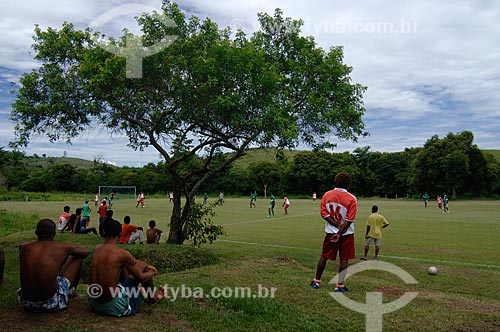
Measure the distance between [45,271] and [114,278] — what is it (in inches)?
30.1

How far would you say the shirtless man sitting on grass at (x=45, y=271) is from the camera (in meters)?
4.95

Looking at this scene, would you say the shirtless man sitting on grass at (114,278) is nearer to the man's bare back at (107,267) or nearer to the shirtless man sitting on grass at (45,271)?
the man's bare back at (107,267)

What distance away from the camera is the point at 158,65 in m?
11.8

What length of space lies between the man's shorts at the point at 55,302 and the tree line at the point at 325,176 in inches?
2549

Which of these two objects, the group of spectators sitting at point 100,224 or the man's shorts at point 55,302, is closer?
the man's shorts at point 55,302

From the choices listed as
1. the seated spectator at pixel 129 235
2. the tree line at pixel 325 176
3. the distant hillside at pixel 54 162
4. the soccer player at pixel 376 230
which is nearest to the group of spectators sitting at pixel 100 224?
the seated spectator at pixel 129 235

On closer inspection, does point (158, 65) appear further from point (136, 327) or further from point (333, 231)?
point (136, 327)

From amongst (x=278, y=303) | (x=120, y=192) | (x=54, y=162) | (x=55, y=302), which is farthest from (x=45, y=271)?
(x=54, y=162)

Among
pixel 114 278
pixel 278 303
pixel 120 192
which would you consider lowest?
pixel 120 192

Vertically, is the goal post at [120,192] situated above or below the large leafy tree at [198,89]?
below

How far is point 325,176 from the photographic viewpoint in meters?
83.6

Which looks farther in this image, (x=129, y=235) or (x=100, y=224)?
(x=129, y=235)

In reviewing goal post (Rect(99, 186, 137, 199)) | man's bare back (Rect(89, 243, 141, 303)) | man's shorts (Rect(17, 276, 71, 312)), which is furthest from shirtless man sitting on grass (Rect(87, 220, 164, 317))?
goal post (Rect(99, 186, 137, 199))

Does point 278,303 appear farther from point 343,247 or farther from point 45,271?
point 45,271
